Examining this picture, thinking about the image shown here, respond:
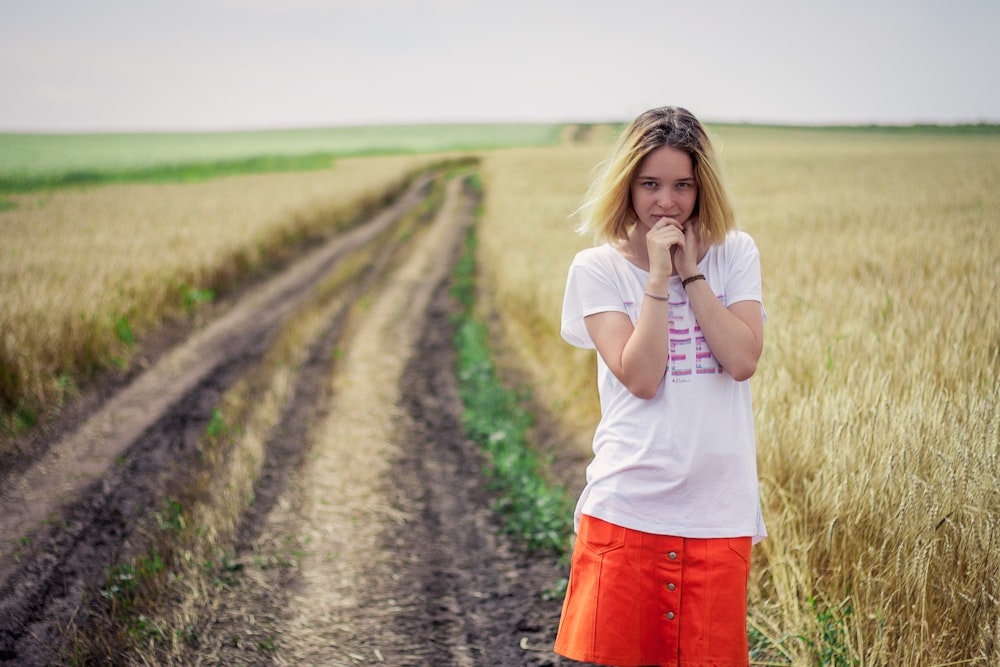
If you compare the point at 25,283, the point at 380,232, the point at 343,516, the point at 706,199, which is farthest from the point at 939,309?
the point at 380,232

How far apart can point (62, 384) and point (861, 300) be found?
24.1 ft

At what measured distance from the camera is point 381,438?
5828mm

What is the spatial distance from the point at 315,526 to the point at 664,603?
3.15 meters

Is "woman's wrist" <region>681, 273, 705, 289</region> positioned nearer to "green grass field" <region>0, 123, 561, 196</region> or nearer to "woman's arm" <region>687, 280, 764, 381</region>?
"woman's arm" <region>687, 280, 764, 381</region>

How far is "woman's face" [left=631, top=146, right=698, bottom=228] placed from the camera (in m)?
1.87

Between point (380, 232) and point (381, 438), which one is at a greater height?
point (380, 232)

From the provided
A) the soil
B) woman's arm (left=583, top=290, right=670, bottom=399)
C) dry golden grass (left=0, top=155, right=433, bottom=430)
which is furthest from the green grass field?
woman's arm (left=583, top=290, right=670, bottom=399)

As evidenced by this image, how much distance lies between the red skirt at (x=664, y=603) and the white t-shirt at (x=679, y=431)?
0.05m

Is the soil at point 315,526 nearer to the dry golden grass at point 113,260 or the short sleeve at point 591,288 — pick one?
the dry golden grass at point 113,260

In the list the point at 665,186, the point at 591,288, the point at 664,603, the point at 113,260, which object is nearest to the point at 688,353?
the point at 591,288

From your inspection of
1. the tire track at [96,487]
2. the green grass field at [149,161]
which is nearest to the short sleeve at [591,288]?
the tire track at [96,487]

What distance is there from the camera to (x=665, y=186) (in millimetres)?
1887

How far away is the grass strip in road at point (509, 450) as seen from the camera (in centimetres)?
443

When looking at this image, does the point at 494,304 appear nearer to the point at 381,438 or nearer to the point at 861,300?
the point at 381,438
